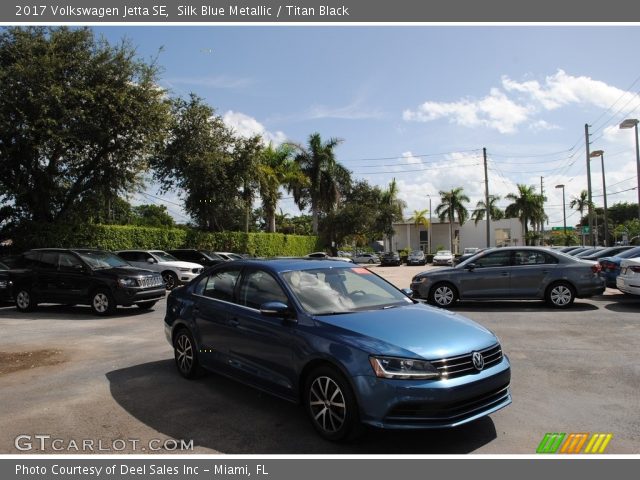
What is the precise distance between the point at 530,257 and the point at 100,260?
10942 millimetres

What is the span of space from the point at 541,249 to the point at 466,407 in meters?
9.54

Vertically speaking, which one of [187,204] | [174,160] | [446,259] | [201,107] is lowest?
[446,259]

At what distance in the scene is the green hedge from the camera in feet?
68.2

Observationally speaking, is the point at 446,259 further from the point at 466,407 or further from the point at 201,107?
the point at 466,407

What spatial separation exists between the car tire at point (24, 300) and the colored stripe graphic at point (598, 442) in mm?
13295

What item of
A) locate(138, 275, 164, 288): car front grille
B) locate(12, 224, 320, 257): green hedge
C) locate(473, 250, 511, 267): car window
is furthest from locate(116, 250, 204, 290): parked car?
locate(473, 250, 511, 267): car window

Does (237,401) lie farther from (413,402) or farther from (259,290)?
(413,402)

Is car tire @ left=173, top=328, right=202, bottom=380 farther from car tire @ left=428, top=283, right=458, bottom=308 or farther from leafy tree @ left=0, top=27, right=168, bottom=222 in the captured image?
leafy tree @ left=0, top=27, right=168, bottom=222

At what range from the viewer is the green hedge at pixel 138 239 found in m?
20.8

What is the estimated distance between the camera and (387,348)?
13.7 ft

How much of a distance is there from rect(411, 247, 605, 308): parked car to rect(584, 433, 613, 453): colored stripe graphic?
8196 mm

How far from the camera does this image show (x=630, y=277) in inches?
484

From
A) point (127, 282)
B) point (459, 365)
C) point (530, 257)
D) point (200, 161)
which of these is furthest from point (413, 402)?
point (200, 161)

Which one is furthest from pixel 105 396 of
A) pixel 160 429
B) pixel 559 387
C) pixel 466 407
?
pixel 559 387
